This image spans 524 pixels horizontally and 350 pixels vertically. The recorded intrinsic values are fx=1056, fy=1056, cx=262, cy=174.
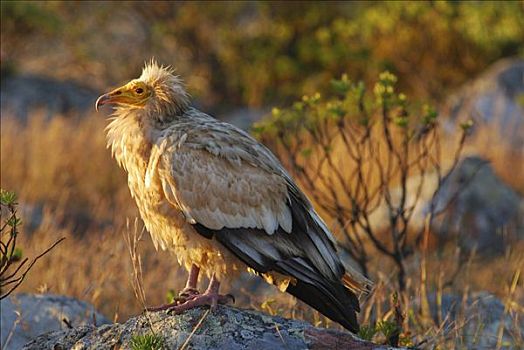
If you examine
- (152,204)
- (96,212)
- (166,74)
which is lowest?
(96,212)

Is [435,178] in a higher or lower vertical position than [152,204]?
lower

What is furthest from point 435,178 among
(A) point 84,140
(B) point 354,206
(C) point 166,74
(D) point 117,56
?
(D) point 117,56

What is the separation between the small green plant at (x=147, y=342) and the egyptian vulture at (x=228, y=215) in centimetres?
36

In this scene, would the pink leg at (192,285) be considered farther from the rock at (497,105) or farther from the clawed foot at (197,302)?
the rock at (497,105)

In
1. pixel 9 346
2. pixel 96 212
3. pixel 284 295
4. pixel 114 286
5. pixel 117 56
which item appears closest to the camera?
pixel 9 346

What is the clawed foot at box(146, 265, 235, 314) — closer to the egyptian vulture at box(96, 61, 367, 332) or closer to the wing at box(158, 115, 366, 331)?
the egyptian vulture at box(96, 61, 367, 332)

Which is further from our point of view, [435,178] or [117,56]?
[117,56]

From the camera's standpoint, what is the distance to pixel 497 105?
15.5 metres

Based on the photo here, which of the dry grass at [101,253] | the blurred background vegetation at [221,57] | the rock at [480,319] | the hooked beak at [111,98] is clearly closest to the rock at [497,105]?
the blurred background vegetation at [221,57]

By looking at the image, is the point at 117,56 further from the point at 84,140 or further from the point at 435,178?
the point at 435,178

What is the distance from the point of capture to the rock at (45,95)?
17234 mm

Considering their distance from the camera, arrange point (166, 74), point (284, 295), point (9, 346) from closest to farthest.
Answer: point (166, 74)
point (9, 346)
point (284, 295)

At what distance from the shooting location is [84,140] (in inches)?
556

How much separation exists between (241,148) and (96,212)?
7.76 meters
